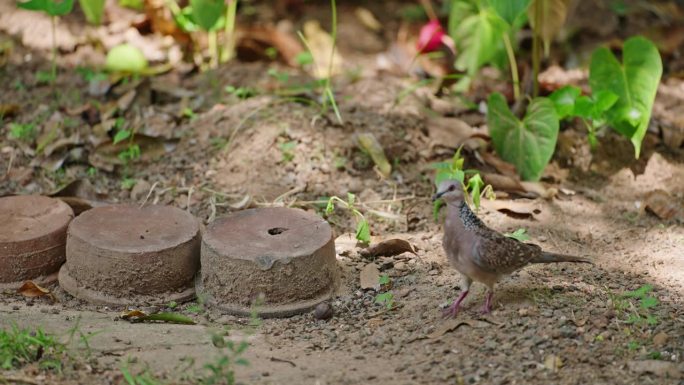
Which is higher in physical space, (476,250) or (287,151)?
(476,250)

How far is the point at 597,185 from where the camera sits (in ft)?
17.1

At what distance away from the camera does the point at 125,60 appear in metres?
5.93

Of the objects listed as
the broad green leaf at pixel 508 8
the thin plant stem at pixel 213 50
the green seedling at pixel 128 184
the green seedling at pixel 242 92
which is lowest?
the green seedling at pixel 128 184

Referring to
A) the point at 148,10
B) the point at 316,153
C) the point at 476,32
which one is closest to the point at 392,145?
the point at 316,153

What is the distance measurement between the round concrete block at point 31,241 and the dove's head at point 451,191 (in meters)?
1.80

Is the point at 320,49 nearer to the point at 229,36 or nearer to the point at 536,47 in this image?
the point at 229,36

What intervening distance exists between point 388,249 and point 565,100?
143cm

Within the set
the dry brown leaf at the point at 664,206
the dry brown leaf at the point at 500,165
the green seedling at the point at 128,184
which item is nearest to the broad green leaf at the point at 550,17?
the dry brown leaf at the point at 500,165

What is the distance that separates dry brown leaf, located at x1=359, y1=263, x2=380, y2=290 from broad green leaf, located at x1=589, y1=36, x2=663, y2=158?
1.66 metres

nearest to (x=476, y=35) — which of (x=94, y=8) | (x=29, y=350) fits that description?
(x=94, y=8)

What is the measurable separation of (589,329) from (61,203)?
8.37ft

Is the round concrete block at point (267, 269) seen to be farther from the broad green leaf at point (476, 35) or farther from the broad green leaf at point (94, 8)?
the broad green leaf at point (94, 8)

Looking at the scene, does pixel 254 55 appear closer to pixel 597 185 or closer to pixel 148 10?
pixel 148 10

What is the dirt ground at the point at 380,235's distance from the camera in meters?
3.29
